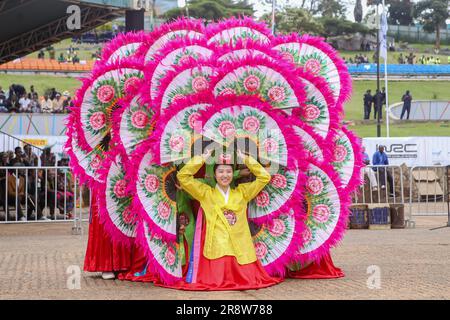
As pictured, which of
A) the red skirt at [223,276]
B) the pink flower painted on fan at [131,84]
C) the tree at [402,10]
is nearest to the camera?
the red skirt at [223,276]

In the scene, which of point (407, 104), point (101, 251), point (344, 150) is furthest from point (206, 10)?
point (101, 251)

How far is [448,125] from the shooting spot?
48656mm

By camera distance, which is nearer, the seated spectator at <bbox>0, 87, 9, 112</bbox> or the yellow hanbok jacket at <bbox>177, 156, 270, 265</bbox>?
the yellow hanbok jacket at <bbox>177, 156, 270, 265</bbox>

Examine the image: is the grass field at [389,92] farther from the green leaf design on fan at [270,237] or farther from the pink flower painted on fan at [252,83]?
the pink flower painted on fan at [252,83]

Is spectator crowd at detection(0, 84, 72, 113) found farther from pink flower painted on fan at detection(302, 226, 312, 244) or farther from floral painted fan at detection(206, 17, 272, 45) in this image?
pink flower painted on fan at detection(302, 226, 312, 244)

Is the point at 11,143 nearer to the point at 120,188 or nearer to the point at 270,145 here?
the point at 120,188

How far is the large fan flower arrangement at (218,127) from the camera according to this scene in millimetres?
8242

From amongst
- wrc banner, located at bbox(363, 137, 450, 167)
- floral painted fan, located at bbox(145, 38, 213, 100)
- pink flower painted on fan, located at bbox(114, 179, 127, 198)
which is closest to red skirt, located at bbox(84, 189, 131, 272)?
pink flower painted on fan, located at bbox(114, 179, 127, 198)

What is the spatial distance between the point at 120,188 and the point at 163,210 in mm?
776

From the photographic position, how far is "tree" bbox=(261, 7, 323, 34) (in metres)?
82.9

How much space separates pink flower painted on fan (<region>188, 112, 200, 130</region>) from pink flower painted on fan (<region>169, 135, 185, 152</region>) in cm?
16

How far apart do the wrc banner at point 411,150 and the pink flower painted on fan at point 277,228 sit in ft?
59.8

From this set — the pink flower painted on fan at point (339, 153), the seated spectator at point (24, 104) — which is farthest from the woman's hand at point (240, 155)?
the seated spectator at point (24, 104)

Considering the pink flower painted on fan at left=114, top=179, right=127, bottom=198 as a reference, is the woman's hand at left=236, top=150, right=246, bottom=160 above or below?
above
